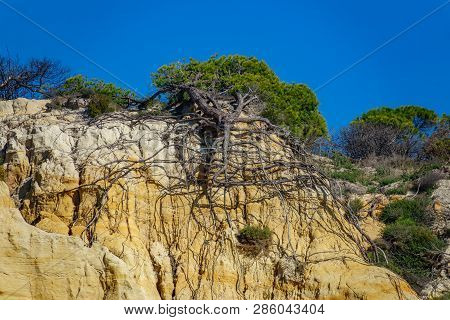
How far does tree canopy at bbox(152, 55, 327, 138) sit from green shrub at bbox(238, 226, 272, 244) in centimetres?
549

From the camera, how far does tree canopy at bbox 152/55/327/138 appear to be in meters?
20.2

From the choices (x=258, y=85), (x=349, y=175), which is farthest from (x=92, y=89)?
(x=349, y=175)

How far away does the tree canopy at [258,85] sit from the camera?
20156mm

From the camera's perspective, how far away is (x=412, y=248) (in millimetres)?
14867

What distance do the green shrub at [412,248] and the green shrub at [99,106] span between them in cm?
666

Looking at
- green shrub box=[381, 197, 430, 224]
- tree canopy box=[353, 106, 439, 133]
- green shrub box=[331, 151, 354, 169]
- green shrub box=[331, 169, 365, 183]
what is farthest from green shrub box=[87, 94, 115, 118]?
tree canopy box=[353, 106, 439, 133]

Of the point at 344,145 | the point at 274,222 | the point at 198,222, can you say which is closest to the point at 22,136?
the point at 198,222

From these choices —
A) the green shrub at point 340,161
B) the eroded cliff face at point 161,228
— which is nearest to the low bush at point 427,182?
the green shrub at point 340,161

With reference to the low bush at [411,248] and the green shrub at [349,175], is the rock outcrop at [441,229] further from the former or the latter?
the green shrub at [349,175]

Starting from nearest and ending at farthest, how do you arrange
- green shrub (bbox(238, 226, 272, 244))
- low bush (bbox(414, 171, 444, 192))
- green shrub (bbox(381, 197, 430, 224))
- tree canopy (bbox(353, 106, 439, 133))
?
green shrub (bbox(238, 226, 272, 244)), green shrub (bbox(381, 197, 430, 224)), low bush (bbox(414, 171, 444, 192)), tree canopy (bbox(353, 106, 439, 133))

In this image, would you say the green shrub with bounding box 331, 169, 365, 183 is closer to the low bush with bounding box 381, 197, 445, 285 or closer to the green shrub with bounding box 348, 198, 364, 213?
the green shrub with bounding box 348, 198, 364, 213

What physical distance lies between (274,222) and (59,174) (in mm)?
3776

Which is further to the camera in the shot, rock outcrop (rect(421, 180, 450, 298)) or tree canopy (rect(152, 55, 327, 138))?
tree canopy (rect(152, 55, 327, 138))

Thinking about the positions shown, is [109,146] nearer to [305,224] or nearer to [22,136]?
[22,136]
